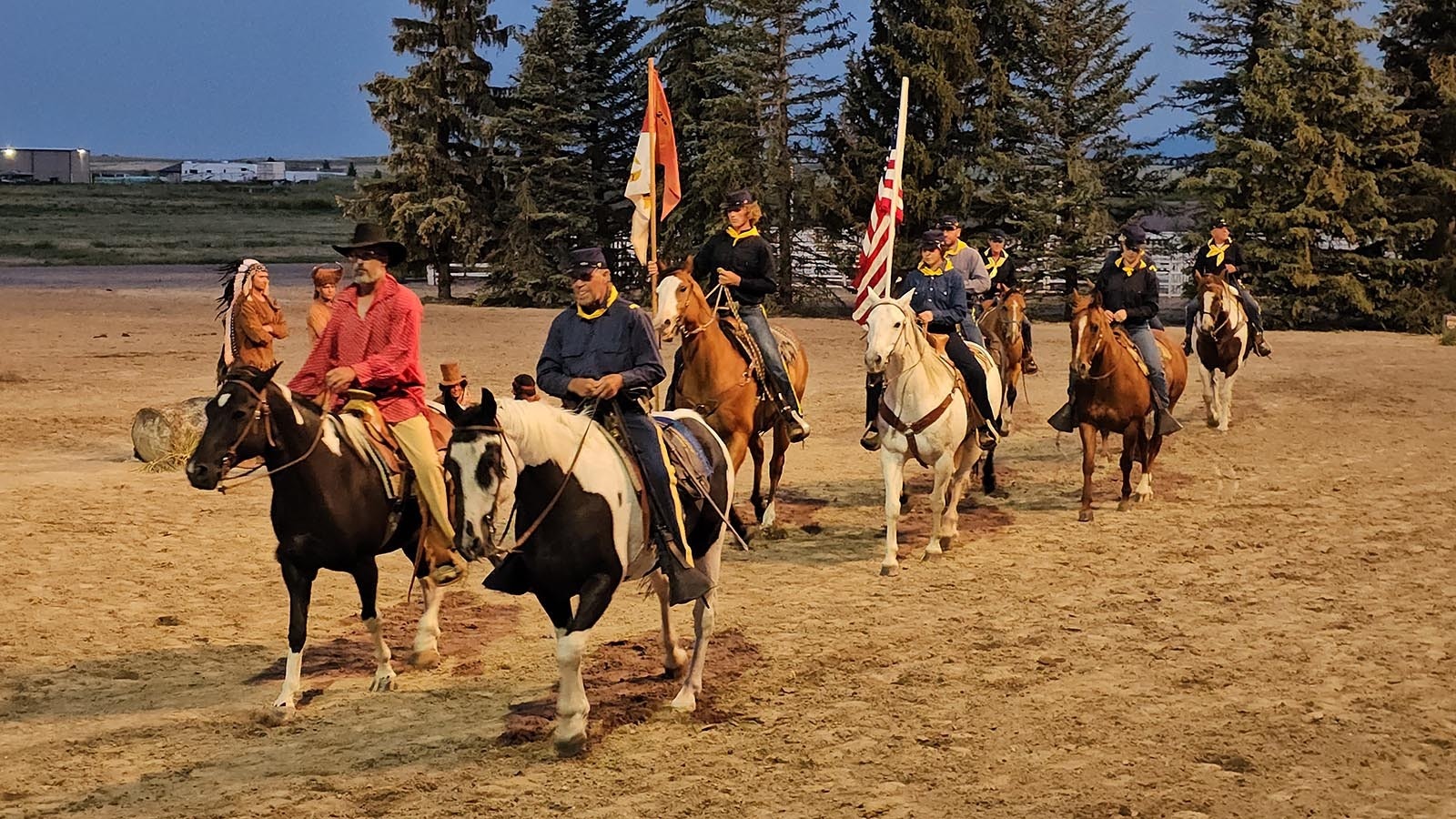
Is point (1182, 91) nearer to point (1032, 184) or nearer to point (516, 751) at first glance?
point (1032, 184)

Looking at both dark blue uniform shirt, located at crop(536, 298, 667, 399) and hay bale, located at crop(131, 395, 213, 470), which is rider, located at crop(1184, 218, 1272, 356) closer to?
hay bale, located at crop(131, 395, 213, 470)

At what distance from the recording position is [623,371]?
7.70 m

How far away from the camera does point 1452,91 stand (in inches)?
1339

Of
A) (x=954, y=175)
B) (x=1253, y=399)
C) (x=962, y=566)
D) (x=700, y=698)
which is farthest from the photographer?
(x=954, y=175)

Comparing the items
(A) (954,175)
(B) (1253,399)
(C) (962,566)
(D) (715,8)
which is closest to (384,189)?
(D) (715,8)

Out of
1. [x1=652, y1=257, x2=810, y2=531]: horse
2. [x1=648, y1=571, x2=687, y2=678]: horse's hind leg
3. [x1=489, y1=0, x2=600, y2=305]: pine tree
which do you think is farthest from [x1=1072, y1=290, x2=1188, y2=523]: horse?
[x1=489, y1=0, x2=600, y2=305]: pine tree

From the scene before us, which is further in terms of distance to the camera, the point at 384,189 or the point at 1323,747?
the point at 384,189

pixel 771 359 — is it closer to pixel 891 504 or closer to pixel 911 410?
pixel 911 410

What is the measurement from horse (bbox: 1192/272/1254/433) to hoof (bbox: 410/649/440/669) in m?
13.1

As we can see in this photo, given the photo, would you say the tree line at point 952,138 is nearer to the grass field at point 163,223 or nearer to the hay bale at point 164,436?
the grass field at point 163,223

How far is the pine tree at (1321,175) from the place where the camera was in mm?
33531

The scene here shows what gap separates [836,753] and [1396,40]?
35.4 m

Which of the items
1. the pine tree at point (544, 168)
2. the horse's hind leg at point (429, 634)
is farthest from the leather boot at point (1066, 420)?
the pine tree at point (544, 168)

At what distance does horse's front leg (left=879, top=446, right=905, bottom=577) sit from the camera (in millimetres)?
11477
